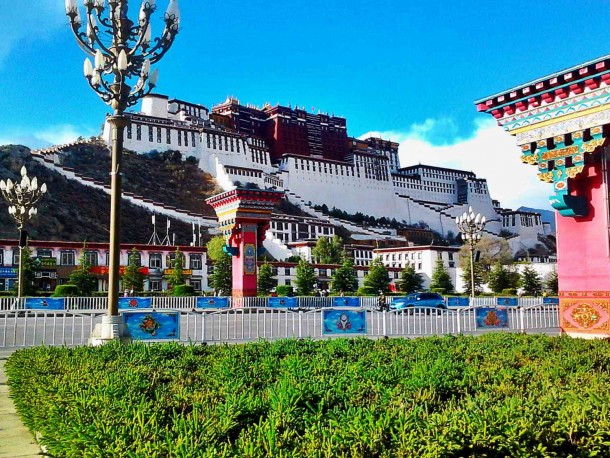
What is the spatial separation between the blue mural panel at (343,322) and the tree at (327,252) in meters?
50.3

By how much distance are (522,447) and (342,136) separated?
112 m

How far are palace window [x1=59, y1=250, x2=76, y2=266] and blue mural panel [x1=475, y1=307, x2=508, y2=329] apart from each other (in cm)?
4065

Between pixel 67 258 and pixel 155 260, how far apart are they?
304 inches

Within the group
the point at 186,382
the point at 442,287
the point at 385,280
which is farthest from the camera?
the point at 442,287

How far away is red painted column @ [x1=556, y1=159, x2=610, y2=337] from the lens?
923 centimetres

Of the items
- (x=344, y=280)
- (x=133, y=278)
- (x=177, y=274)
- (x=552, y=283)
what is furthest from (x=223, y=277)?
(x=552, y=283)

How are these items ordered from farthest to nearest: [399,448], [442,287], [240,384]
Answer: [442,287]
[240,384]
[399,448]

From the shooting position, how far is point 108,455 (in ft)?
9.59

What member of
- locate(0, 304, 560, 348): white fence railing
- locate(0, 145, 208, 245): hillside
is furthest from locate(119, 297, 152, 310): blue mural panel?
locate(0, 145, 208, 245): hillside

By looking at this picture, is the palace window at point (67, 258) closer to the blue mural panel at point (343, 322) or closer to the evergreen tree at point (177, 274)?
the evergreen tree at point (177, 274)

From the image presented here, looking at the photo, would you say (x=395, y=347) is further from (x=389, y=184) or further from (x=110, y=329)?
(x=389, y=184)

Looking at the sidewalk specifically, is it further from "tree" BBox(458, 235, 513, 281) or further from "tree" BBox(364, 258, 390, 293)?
"tree" BBox(458, 235, 513, 281)

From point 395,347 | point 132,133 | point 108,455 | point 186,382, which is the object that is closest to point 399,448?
point 108,455

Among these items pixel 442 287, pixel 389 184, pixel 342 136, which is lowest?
pixel 442 287
